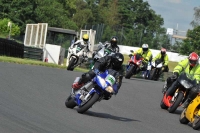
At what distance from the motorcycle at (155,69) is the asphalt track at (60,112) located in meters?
10.7

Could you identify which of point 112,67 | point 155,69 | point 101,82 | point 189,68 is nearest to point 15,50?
point 155,69

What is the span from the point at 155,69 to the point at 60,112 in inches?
750

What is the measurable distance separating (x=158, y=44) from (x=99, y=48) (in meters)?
40.6

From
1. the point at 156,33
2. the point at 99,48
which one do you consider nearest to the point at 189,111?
the point at 99,48

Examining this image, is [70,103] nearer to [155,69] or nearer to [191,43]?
[155,69]

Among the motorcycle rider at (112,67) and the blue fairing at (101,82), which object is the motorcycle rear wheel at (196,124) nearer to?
the motorcycle rider at (112,67)

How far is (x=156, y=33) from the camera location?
52.6m

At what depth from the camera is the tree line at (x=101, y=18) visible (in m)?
53.3

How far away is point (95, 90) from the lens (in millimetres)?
11414

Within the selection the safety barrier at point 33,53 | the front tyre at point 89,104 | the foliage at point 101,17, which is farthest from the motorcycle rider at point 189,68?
the foliage at point 101,17

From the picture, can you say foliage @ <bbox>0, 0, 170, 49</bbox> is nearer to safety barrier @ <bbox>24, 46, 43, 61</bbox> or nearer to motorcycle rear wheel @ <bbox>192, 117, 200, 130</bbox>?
safety barrier @ <bbox>24, 46, 43, 61</bbox>

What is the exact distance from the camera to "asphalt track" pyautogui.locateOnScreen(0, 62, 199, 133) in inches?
367

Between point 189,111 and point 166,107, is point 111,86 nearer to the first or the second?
point 189,111

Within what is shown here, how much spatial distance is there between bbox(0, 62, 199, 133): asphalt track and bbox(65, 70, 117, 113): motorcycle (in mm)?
226
